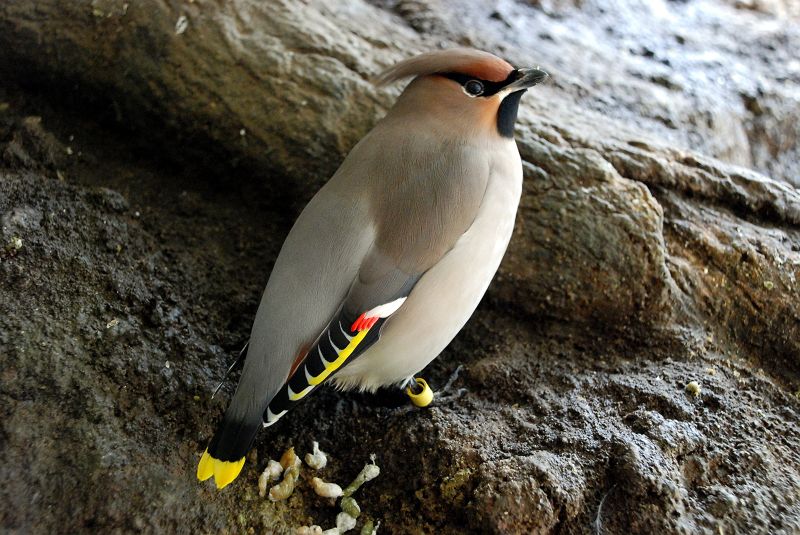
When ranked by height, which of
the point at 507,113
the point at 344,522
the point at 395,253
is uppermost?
the point at 507,113

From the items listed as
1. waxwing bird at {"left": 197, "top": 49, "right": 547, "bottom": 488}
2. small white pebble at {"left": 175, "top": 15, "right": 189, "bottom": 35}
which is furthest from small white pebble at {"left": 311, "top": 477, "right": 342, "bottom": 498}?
small white pebble at {"left": 175, "top": 15, "right": 189, "bottom": 35}

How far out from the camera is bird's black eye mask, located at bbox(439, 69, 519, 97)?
8.56 ft

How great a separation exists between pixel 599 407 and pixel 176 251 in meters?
1.84

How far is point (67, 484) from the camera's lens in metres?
2.11

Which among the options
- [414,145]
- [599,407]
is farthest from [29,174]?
[599,407]

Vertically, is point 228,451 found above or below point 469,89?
below

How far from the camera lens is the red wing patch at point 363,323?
2.25 meters

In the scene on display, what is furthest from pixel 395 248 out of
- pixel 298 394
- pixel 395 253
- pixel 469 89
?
pixel 469 89

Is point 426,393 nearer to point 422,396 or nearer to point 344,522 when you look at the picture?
point 422,396

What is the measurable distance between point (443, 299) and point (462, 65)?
89 cm

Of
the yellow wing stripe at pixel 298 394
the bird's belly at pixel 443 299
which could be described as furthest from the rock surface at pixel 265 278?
the yellow wing stripe at pixel 298 394

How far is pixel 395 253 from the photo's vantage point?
2322 millimetres

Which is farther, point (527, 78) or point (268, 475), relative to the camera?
point (527, 78)

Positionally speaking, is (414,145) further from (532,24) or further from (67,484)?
(532,24)
